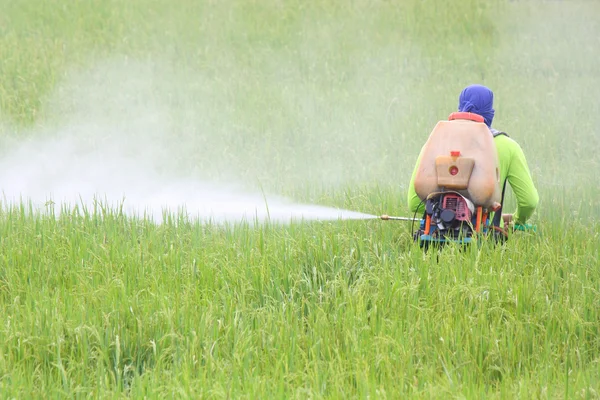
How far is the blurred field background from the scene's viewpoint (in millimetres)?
3951

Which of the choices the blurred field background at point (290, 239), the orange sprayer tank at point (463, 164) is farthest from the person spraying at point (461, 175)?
the blurred field background at point (290, 239)

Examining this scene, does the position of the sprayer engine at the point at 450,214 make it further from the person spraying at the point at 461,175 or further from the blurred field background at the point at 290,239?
the blurred field background at the point at 290,239

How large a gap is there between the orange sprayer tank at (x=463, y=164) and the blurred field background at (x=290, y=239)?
365 millimetres

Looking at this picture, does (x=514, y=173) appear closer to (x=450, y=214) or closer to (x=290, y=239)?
(x=450, y=214)

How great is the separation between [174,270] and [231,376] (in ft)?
4.36

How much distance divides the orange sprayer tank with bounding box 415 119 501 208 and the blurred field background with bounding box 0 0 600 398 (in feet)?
1.20

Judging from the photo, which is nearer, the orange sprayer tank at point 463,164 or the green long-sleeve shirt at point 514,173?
the orange sprayer tank at point 463,164

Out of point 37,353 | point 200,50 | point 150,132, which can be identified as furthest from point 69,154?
point 37,353

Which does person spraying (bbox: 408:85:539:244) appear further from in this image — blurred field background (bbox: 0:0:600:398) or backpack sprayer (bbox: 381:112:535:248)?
blurred field background (bbox: 0:0:600:398)

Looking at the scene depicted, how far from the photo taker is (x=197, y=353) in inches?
159

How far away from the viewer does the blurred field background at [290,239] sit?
3.95 meters

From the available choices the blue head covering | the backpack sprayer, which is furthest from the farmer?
the backpack sprayer

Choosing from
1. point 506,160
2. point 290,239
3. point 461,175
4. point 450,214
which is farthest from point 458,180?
point 290,239

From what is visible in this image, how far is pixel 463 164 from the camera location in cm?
482
